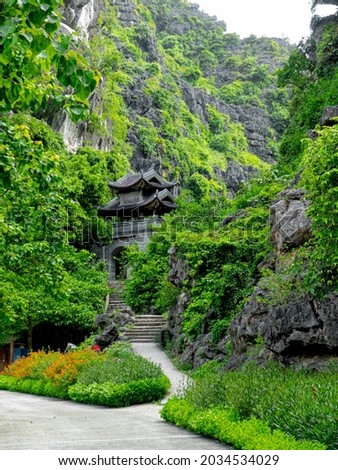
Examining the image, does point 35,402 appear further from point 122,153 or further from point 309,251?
point 122,153

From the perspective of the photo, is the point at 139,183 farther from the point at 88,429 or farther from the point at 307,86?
the point at 88,429

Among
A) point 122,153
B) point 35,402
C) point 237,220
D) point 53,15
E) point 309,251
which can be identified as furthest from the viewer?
point 122,153

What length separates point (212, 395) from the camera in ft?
28.0

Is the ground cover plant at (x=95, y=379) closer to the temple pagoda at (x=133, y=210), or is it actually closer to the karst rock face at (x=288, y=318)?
the karst rock face at (x=288, y=318)

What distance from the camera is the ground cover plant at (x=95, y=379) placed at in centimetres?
1152

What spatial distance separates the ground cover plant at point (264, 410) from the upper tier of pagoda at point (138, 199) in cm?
3074

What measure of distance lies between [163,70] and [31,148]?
77.2 meters

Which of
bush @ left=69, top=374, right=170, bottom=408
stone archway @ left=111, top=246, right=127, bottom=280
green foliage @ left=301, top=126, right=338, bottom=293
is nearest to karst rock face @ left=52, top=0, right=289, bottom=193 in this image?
stone archway @ left=111, top=246, right=127, bottom=280

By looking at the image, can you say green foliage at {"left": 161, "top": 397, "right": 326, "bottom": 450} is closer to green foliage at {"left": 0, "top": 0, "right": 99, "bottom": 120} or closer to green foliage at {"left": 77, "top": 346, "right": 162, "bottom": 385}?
green foliage at {"left": 77, "top": 346, "right": 162, "bottom": 385}

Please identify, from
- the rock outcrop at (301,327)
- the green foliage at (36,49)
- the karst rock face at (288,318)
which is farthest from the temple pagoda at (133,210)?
the green foliage at (36,49)

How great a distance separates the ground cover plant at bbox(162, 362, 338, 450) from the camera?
5.49 meters

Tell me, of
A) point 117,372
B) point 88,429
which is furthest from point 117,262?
point 88,429

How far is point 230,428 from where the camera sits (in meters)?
6.60
